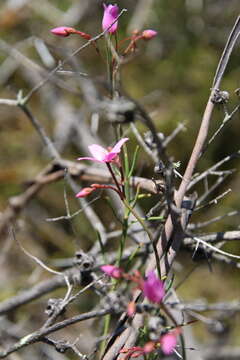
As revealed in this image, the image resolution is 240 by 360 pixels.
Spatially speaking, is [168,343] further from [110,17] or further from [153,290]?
[110,17]

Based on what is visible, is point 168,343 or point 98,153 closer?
point 168,343

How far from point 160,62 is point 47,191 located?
2.10ft

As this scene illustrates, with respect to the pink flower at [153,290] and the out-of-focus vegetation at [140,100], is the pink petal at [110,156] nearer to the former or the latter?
the pink flower at [153,290]

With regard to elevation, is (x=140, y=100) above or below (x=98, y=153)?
below

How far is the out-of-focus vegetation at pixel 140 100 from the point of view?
161 cm

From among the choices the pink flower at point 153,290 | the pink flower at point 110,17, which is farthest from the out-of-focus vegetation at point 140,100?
the pink flower at point 153,290

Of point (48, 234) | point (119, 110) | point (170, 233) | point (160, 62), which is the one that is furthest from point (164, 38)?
point (119, 110)

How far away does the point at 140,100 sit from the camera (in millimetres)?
1512

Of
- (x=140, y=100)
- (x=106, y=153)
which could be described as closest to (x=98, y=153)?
(x=106, y=153)

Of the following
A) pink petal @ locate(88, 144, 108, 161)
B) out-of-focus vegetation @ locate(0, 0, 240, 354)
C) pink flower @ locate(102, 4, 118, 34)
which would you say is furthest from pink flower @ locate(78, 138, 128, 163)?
out-of-focus vegetation @ locate(0, 0, 240, 354)

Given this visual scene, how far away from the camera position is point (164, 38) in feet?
6.38

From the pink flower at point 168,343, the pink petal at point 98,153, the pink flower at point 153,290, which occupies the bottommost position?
the pink flower at point 168,343

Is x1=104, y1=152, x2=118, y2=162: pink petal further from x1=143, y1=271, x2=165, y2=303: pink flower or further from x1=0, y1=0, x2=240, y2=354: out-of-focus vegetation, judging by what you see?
x1=0, y1=0, x2=240, y2=354: out-of-focus vegetation

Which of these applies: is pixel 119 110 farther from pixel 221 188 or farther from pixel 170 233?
pixel 221 188
